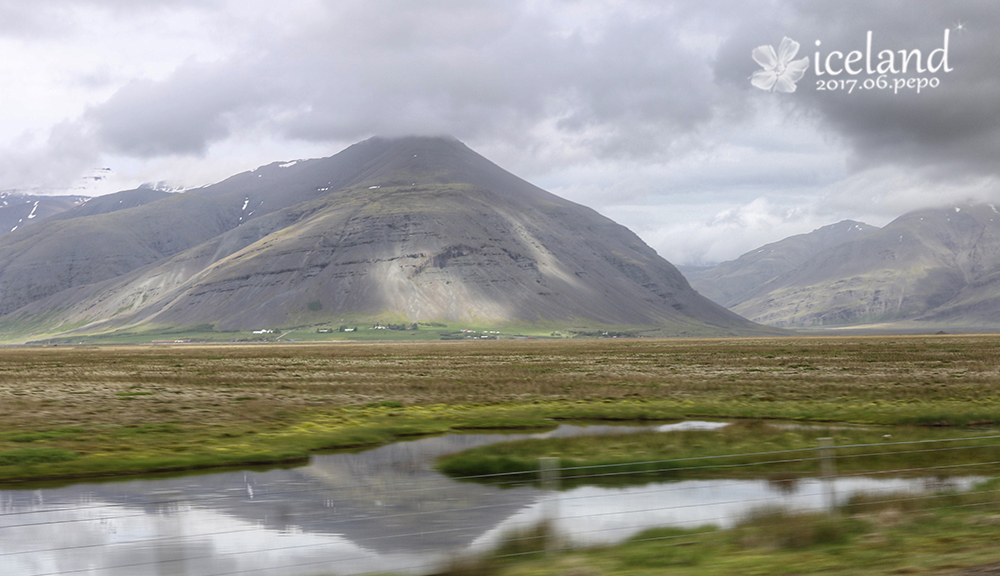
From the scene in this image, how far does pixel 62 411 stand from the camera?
133 ft

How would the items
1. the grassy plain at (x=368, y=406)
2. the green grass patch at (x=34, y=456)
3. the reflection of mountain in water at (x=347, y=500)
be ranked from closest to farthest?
the reflection of mountain in water at (x=347, y=500) < the green grass patch at (x=34, y=456) < the grassy plain at (x=368, y=406)

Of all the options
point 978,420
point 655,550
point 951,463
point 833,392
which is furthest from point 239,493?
point 833,392

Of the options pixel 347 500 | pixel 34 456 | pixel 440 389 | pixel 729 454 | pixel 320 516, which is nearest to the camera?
pixel 320 516

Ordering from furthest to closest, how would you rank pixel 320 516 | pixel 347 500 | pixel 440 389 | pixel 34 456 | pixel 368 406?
pixel 440 389 → pixel 368 406 → pixel 34 456 → pixel 347 500 → pixel 320 516

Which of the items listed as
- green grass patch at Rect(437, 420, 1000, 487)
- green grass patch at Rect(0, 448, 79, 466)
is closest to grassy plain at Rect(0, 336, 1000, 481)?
green grass patch at Rect(0, 448, 79, 466)

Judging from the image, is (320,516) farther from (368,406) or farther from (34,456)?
(368,406)

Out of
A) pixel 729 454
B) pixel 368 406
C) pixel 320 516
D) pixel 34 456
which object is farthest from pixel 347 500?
pixel 368 406

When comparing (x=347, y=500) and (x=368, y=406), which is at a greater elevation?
(x=368, y=406)

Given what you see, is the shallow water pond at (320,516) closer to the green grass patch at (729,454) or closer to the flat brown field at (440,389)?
the green grass patch at (729,454)

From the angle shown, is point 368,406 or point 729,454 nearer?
point 729,454

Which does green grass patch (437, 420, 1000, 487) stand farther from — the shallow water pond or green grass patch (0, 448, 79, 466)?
green grass patch (0, 448, 79, 466)

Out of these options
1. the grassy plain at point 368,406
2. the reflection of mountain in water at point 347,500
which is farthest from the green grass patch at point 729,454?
the grassy plain at point 368,406

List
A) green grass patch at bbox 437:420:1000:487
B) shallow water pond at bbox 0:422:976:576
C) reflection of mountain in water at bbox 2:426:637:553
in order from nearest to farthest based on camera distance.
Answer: shallow water pond at bbox 0:422:976:576
reflection of mountain in water at bbox 2:426:637:553
green grass patch at bbox 437:420:1000:487

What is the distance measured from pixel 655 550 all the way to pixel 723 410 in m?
31.2
